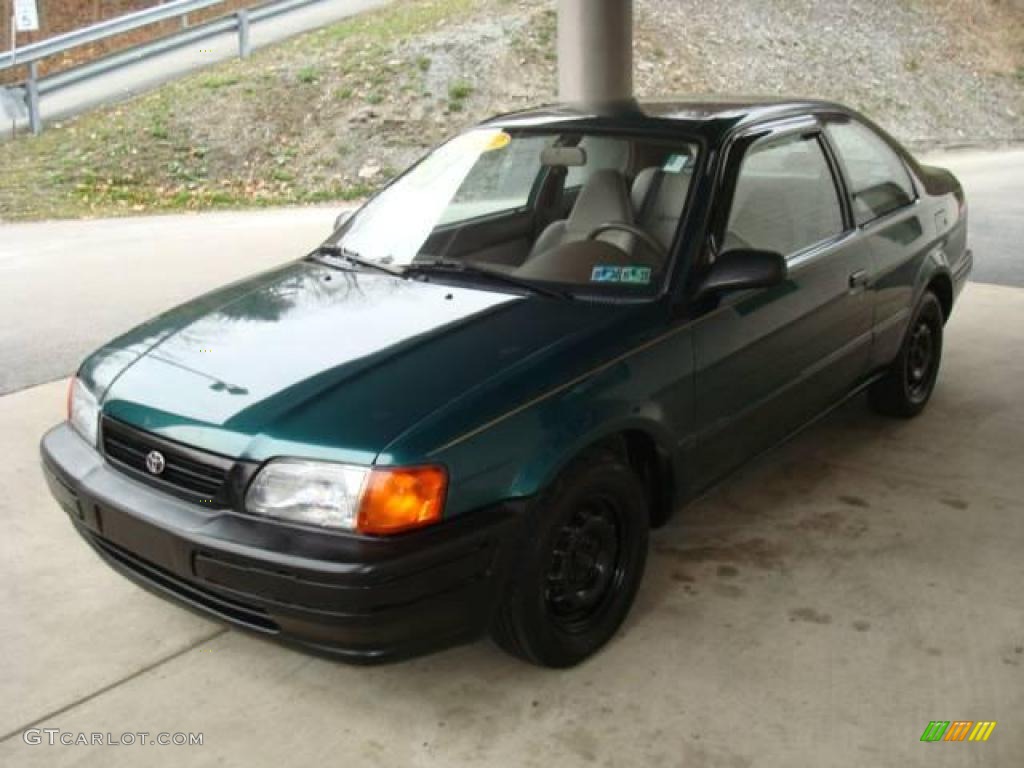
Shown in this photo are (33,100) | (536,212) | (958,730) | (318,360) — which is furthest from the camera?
(33,100)

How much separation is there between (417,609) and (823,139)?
265 centimetres

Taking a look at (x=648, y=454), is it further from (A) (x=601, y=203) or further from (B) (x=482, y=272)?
(A) (x=601, y=203)

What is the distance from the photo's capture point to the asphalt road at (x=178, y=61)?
47.2ft

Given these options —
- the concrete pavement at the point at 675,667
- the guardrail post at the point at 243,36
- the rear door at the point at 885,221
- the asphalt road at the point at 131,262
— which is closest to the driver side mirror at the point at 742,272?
the concrete pavement at the point at 675,667

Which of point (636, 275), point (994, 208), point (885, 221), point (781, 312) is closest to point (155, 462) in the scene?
point (636, 275)

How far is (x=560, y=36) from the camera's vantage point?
845cm

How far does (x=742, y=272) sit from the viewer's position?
3.30 m

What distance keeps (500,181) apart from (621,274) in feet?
3.29

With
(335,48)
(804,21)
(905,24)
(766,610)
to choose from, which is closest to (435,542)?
(766,610)

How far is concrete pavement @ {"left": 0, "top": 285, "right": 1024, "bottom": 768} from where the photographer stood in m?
2.78

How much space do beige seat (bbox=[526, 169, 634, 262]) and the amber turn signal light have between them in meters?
1.29

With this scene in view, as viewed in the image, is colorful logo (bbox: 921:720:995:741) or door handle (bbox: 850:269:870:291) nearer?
colorful logo (bbox: 921:720:995:741)

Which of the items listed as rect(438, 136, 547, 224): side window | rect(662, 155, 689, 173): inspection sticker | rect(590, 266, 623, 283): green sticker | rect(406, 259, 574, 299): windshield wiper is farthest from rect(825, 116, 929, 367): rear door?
rect(406, 259, 574, 299): windshield wiper

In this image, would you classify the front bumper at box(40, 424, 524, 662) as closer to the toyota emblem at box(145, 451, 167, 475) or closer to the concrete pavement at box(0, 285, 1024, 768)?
the toyota emblem at box(145, 451, 167, 475)
